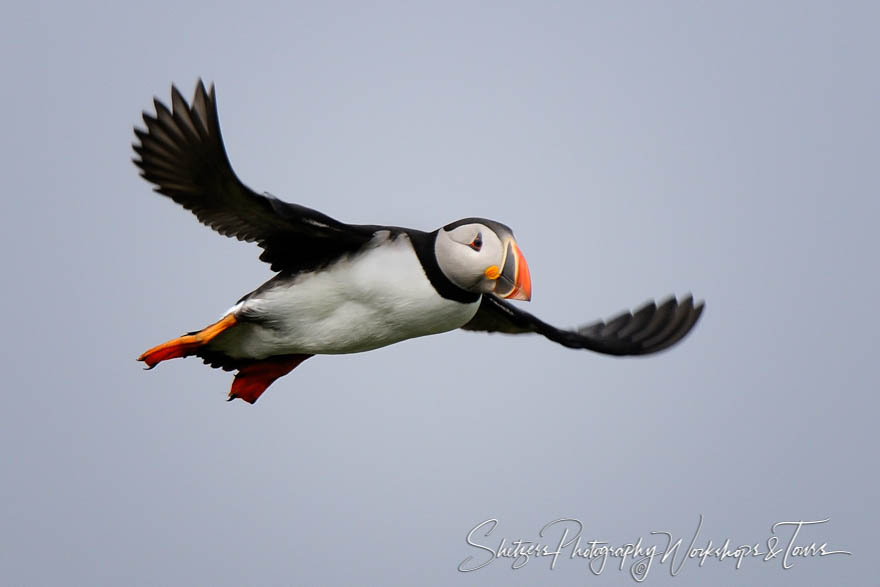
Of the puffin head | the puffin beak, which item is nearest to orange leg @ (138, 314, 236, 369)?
the puffin head


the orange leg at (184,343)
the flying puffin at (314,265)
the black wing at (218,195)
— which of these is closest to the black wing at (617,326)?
the flying puffin at (314,265)

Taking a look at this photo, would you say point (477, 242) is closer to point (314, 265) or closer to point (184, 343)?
point (314, 265)

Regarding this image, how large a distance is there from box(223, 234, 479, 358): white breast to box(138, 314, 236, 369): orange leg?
0.53ft

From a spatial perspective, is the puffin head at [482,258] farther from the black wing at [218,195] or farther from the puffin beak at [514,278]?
the black wing at [218,195]

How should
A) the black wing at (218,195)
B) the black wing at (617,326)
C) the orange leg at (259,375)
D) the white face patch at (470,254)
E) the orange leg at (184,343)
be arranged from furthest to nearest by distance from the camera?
the black wing at (617,326) < the orange leg at (259,375) < the orange leg at (184,343) < the white face patch at (470,254) < the black wing at (218,195)

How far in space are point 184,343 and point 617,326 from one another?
3353 mm

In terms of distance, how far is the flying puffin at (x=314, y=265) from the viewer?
6.57 metres

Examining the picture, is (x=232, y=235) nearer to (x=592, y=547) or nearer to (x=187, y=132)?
(x=187, y=132)

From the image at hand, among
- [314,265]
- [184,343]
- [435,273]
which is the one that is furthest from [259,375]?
[435,273]

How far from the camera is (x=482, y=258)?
6.64 meters

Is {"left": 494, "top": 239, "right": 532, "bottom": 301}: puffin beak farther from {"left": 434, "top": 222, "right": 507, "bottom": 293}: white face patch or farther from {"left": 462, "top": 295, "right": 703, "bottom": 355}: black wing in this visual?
{"left": 462, "top": 295, "right": 703, "bottom": 355}: black wing

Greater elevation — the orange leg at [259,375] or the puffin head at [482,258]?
the puffin head at [482,258]

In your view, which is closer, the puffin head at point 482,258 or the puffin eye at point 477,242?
the puffin head at point 482,258

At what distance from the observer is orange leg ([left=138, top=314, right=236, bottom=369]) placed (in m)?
7.26
